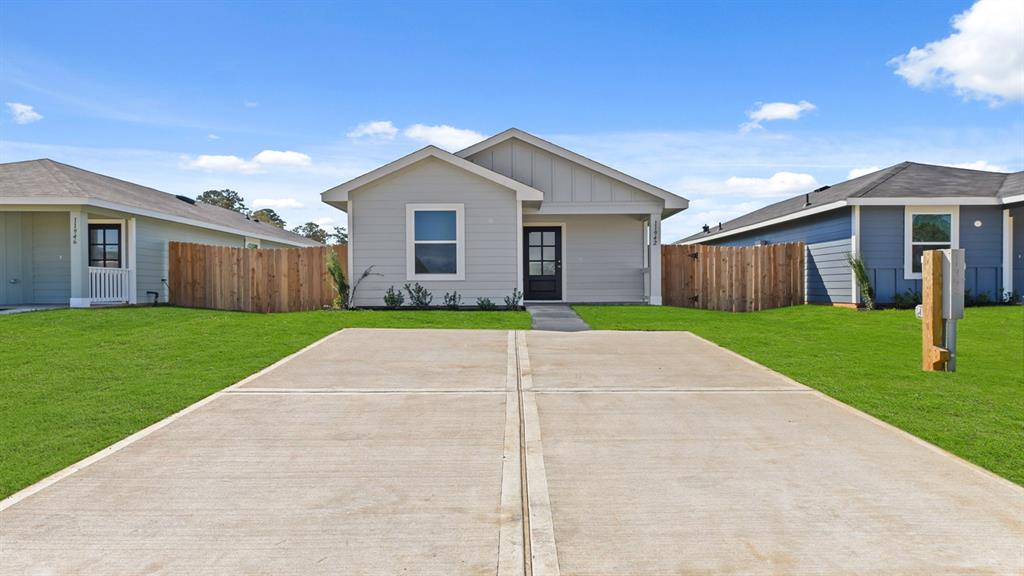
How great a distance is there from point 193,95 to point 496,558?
57.6 feet

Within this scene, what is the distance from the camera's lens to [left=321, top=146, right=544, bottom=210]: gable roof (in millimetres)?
12898

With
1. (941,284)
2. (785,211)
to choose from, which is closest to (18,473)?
(941,284)

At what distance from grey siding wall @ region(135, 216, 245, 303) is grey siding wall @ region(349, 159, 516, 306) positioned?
6846mm

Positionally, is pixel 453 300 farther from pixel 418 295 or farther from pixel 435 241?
pixel 435 241

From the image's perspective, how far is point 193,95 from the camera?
16328 mm

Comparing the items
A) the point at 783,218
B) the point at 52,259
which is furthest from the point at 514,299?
the point at 52,259

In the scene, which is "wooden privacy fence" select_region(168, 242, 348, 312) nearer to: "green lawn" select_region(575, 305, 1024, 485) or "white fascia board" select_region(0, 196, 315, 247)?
"white fascia board" select_region(0, 196, 315, 247)

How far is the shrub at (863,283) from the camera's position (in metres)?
14.0

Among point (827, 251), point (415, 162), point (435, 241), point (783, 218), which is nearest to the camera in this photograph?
point (415, 162)

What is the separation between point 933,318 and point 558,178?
950 centimetres

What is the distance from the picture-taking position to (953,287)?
679cm

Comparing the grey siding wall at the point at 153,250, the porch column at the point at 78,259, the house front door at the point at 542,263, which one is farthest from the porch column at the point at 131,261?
the house front door at the point at 542,263

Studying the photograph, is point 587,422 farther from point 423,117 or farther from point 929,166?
point 929,166

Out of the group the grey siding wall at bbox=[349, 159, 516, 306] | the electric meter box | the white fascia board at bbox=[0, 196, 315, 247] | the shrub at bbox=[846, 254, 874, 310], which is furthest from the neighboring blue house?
the white fascia board at bbox=[0, 196, 315, 247]
